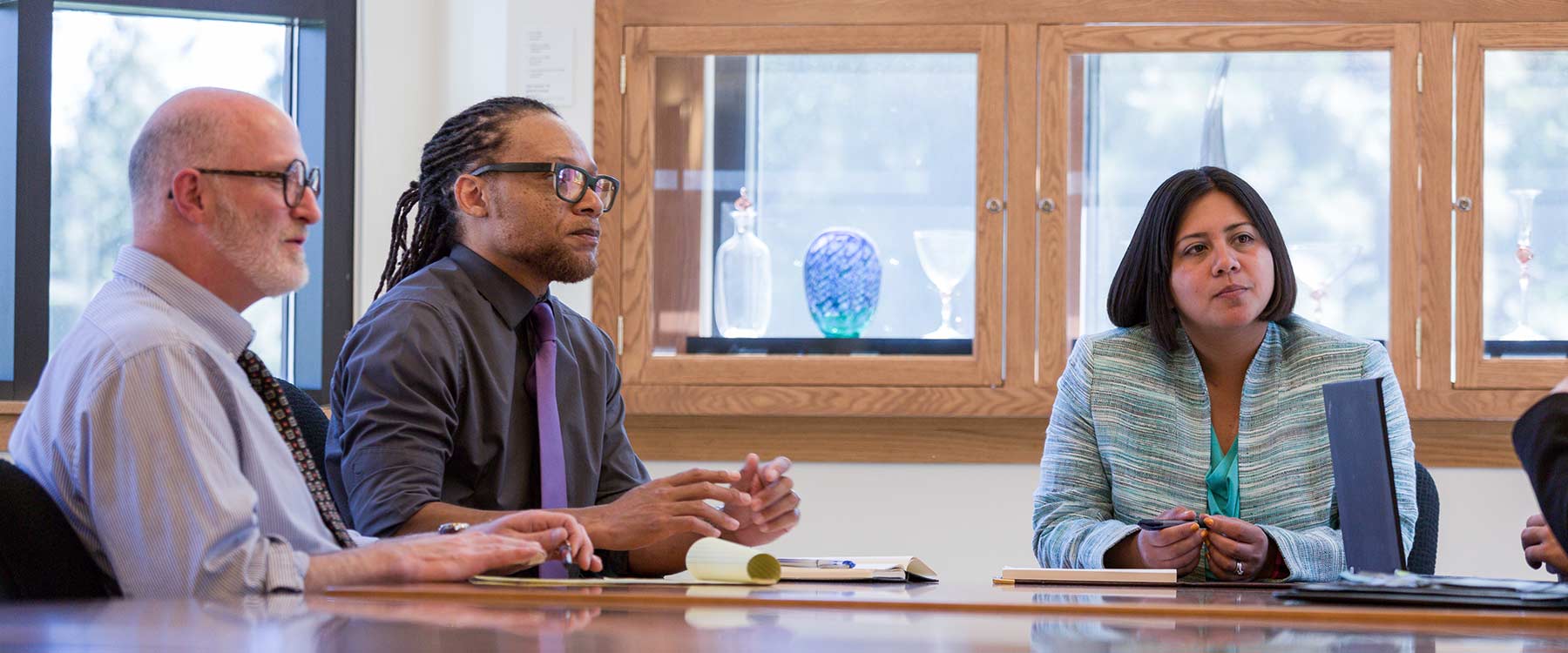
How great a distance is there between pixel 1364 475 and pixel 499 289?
1.18 metres

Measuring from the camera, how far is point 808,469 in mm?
3305

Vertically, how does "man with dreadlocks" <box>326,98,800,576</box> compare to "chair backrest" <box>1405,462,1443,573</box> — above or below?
above

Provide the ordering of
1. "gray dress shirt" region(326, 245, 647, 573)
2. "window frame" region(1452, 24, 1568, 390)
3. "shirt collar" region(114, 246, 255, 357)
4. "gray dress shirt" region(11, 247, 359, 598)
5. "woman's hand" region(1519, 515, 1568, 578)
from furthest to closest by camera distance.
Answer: "window frame" region(1452, 24, 1568, 390)
"gray dress shirt" region(326, 245, 647, 573)
"woman's hand" region(1519, 515, 1568, 578)
"shirt collar" region(114, 246, 255, 357)
"gray dress shirt" region(11, 247, 359, 598)

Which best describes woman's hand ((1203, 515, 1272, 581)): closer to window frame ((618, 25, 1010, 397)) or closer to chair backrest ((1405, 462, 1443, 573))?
chair backrest ((1405, 462, 1443, 573))

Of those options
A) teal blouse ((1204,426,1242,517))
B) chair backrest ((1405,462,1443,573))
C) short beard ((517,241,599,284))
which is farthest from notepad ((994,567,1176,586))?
short beard ((517,241,599,284))

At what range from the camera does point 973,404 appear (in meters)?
3.13

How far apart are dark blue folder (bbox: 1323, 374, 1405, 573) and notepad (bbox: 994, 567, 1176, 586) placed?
8.0 inches

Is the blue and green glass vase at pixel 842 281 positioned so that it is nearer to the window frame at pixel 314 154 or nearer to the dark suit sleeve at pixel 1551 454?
the window frame at pixel 314 154

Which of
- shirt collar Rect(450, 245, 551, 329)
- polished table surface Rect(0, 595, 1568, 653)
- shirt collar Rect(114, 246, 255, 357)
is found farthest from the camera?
shirt collar Rect(450, 245, 551, 329)

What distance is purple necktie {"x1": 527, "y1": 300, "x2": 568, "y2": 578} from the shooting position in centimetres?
203

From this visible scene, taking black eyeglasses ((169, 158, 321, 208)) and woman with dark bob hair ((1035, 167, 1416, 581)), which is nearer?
black eyeglasses ((169, 158, 321, 208))

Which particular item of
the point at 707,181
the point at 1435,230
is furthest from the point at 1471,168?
the point at 707,181

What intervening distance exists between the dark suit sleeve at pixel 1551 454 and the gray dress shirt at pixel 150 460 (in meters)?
1.18

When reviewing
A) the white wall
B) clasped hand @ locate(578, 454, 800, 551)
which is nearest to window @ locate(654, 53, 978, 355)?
the white wall
